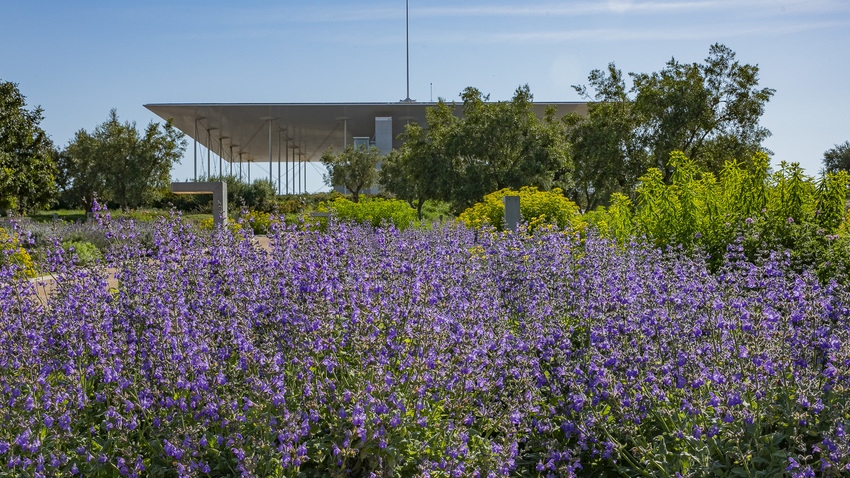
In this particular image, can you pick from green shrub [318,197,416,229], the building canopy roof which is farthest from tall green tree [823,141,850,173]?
green shrub [318,197,416,229]

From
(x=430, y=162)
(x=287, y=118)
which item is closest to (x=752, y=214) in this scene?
(x=430, y=162)

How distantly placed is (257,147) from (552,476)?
5226 centimetres

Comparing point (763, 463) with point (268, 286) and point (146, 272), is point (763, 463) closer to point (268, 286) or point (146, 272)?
point (268, 286)

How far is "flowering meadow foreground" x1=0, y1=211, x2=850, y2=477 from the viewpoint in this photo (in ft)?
10.2

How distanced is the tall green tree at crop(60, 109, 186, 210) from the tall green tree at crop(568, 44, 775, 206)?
1053 inches

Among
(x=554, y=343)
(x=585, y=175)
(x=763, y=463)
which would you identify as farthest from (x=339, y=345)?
(x=585, y=175)

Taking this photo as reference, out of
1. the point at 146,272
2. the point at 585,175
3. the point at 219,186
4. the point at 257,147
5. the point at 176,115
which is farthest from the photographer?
the point at 257,147

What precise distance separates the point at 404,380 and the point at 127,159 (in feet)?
134

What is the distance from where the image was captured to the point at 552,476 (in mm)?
3623

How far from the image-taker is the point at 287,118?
→ 39438 mm

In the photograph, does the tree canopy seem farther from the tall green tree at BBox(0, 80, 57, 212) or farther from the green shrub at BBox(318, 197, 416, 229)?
the tall green tree at BBox(0, 80, 57, 212)

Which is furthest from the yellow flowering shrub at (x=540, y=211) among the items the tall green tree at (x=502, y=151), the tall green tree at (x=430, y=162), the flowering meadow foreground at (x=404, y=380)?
the flowering meadow foreground at (x=404, y=380)

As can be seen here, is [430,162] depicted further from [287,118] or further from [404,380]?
[404,380]

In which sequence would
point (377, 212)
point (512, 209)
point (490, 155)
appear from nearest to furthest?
point (512, 209) → point (377, 212) → point (490, 155)
